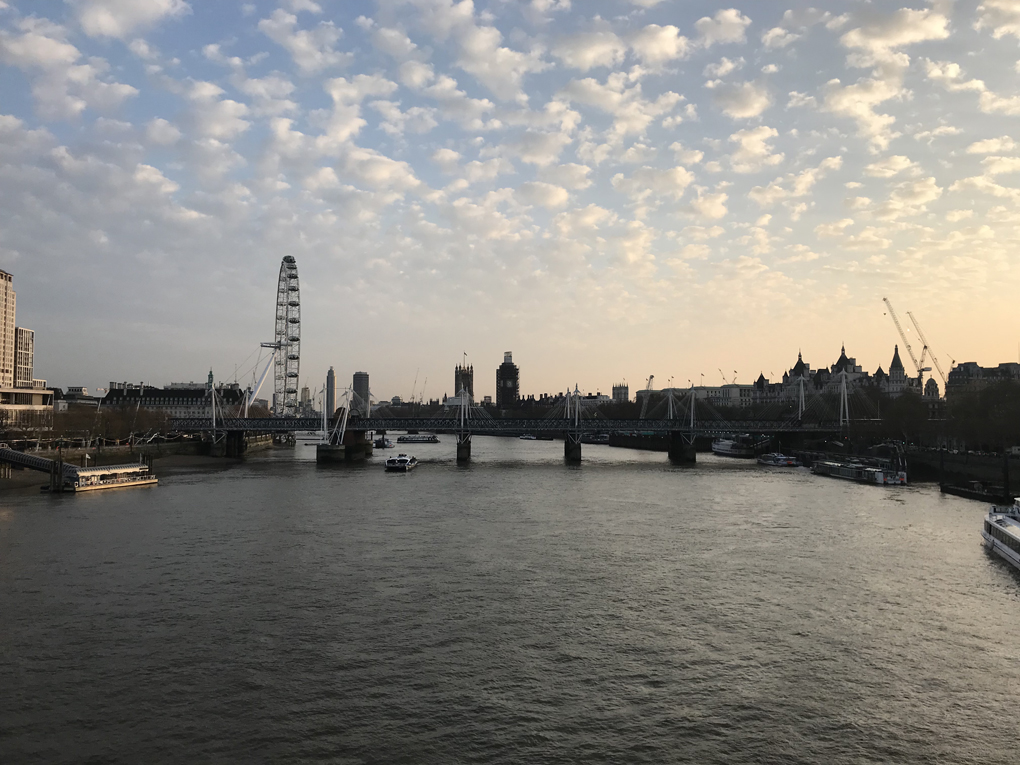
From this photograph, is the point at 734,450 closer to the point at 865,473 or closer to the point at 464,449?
the point at 464,449

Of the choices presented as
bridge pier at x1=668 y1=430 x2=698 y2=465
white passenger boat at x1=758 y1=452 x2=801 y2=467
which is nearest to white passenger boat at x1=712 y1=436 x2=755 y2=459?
white passenger boat at x1=758 y1=452 x2=801 y2=467

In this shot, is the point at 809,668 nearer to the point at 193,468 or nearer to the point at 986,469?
the point at 986,469

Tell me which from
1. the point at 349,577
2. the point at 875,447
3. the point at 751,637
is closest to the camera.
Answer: the point at 751,637

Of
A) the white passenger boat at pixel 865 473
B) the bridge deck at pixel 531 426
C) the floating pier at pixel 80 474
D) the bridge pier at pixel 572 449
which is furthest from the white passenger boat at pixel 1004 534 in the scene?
the bridge pier at pixel 572 449

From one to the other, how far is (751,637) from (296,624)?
14583 millimetres

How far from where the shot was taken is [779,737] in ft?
55.0

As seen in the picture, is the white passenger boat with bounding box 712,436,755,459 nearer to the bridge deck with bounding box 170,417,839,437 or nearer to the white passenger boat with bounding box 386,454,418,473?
the bridge deck with bounding box 170,417,839,437

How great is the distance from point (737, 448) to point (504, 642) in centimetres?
10678

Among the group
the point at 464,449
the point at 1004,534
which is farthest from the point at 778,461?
the point at 1004,534

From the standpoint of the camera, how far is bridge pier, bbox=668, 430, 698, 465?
4087 inches

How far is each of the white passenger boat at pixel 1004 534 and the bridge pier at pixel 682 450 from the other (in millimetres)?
61078

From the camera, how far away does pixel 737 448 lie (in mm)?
122750

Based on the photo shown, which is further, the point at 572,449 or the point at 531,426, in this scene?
the point at 572,449

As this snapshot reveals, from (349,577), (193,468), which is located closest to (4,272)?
(193,468)
